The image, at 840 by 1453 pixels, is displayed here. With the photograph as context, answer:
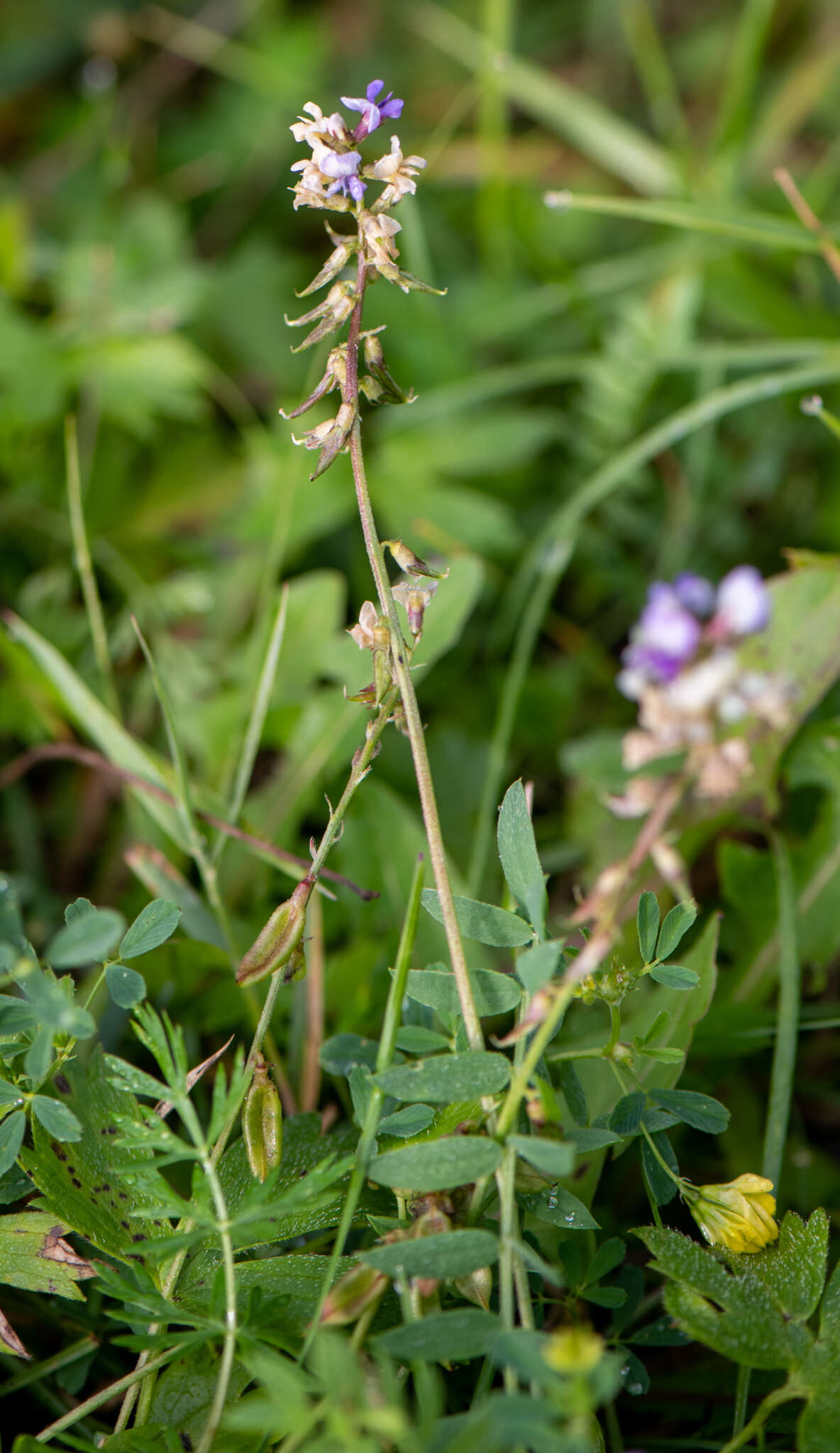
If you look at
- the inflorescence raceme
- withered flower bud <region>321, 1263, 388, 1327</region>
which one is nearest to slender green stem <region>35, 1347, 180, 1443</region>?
withered flower bud <region>321, 1263, 388, 1327</region>

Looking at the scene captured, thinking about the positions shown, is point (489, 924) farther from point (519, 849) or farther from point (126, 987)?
point (126, 987)

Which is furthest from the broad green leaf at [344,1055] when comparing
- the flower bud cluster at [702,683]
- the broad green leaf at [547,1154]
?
the flower bud cluster at [702,683]

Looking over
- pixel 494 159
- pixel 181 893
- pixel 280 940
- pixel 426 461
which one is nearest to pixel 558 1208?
pixel 280 940

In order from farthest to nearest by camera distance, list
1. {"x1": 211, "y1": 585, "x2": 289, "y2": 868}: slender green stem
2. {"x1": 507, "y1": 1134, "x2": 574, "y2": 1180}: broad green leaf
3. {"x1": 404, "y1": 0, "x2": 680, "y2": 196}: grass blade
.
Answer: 1. {"x1": 404, "y1": 0, "x2": 680, "y2": 196}: grass blade
2. {"x1": 211, "y1": 585, "x2": 289, "y2": 868}: slender green stem
3. {"x1": 507, "y1": 1134, "x2": 574, "y2": 1180}: broad green leaf

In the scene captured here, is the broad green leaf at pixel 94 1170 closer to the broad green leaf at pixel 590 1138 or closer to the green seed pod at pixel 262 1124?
the green seed pod at pixel 262 1124

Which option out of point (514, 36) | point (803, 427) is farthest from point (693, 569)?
point (514, 36)

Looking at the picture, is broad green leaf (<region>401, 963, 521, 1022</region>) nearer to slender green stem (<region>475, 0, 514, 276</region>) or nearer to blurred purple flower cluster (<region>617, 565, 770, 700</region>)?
blurred purple flower cluster (<region>617, 565, 770, 700</region>)

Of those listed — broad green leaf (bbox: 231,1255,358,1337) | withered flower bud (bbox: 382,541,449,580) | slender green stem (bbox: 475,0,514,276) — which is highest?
slender green stem (bbox: 475,0,514,276)
